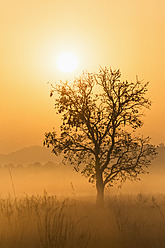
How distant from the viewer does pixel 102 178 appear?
2180 centimetres

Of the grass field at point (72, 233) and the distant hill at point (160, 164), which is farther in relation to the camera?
the distant hill at point (160, 164)

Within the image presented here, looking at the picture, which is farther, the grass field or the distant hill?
the distant hill

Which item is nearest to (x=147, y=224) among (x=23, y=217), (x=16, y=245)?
(x=23, y=217)

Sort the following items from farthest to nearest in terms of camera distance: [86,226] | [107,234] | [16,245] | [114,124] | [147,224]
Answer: [114,124]
[147,224]
[86,226]
[107,234]
[16,245]

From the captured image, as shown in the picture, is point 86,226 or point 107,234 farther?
point 86,226

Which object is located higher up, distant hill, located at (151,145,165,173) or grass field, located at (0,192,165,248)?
distant hill, located at (151,145,165,173)

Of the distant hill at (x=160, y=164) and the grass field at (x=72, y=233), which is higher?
the distant hill at (x=160, y=164)

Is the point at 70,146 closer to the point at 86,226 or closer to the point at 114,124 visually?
the point at 114,124

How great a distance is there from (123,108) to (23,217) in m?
9.17

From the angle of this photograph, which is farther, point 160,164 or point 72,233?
point 160,164

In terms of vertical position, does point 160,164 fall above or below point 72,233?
above

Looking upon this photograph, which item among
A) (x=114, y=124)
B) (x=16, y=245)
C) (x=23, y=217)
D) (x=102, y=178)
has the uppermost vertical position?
(x=114, y=124)

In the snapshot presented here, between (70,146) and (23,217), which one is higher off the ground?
(70,146)

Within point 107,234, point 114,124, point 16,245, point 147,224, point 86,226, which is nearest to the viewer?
point 16,245
